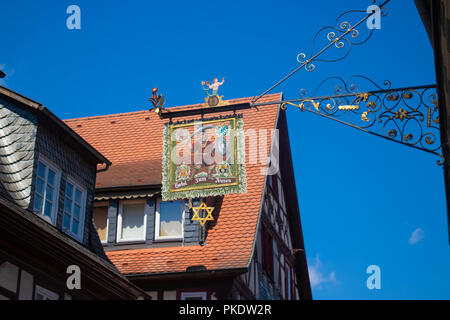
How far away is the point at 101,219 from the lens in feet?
63.8

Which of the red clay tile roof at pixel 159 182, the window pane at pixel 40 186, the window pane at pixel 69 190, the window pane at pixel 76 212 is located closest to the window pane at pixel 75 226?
the window pane at pixel 76 212

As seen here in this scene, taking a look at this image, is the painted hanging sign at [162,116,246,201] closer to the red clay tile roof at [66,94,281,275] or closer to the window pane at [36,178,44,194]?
the red clay tile roof at [66,94,281,275]

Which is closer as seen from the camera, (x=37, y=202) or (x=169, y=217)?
(x=37, y=202)

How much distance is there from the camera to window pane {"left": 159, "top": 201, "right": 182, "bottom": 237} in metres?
19.1

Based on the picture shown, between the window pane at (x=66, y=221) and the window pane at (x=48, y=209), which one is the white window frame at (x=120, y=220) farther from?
the window pane at (x=48, y=209)

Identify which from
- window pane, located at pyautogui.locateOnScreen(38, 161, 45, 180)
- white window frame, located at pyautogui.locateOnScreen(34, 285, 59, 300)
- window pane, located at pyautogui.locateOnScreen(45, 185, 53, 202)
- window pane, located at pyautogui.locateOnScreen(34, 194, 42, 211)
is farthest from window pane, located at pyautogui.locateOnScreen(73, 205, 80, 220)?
white window frame, located at pyautogui.locateOnScreen(34, 285, 59, 300)

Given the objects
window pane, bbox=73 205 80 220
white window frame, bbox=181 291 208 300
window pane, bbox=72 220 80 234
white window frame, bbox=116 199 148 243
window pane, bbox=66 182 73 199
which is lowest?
white window frame, bbox=181 291 208 300

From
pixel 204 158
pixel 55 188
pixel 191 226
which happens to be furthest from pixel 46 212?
pixel 191 226

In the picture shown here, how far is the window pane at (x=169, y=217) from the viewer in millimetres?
19062

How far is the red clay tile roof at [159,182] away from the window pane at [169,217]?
0.56 m

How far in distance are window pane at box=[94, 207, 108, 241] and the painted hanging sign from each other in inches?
166

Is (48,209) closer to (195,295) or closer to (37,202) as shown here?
(37,202)

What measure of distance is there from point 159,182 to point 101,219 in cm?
182

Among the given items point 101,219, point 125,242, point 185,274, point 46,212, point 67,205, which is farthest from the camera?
point 101,219
